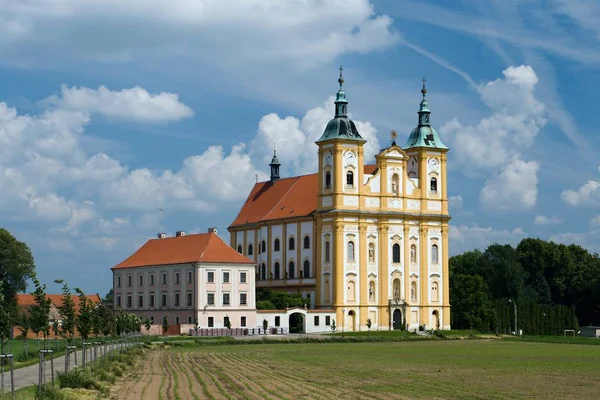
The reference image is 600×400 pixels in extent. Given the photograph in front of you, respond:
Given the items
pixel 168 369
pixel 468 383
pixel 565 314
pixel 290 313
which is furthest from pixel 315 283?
pixel 468 383

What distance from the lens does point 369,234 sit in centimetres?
10781

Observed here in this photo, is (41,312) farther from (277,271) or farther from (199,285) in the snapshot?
(277,271)

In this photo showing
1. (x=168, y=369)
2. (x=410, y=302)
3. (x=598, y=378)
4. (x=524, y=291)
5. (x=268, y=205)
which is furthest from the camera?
(x=524, y=291)

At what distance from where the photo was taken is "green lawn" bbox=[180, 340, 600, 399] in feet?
123

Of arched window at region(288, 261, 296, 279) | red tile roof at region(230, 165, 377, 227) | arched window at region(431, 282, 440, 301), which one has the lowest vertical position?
arched window at region(431, 282, 440, 301)

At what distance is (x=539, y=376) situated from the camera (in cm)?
4534

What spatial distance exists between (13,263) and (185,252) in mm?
17999

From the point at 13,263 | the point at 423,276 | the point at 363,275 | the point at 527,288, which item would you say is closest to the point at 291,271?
the point at 363,275

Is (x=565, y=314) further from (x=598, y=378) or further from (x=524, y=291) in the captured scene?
(x=598, y=378)

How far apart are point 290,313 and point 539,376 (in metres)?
57.9

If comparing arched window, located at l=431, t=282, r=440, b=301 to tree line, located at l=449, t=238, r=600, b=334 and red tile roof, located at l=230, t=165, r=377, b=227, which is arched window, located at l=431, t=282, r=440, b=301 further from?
red tile roof, located at l=230, t=165, r=377, b=227

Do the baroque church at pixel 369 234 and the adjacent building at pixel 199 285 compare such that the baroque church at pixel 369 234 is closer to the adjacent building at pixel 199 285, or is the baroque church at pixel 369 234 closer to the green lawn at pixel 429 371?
the adjacent building at pixel 199 285

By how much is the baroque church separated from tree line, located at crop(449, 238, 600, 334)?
14.7 ft

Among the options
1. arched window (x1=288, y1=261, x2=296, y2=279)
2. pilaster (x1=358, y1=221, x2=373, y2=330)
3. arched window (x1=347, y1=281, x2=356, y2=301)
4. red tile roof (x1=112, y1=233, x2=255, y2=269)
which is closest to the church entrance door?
pilaster (x1=358, y1=221, x2=373, y2=330)
